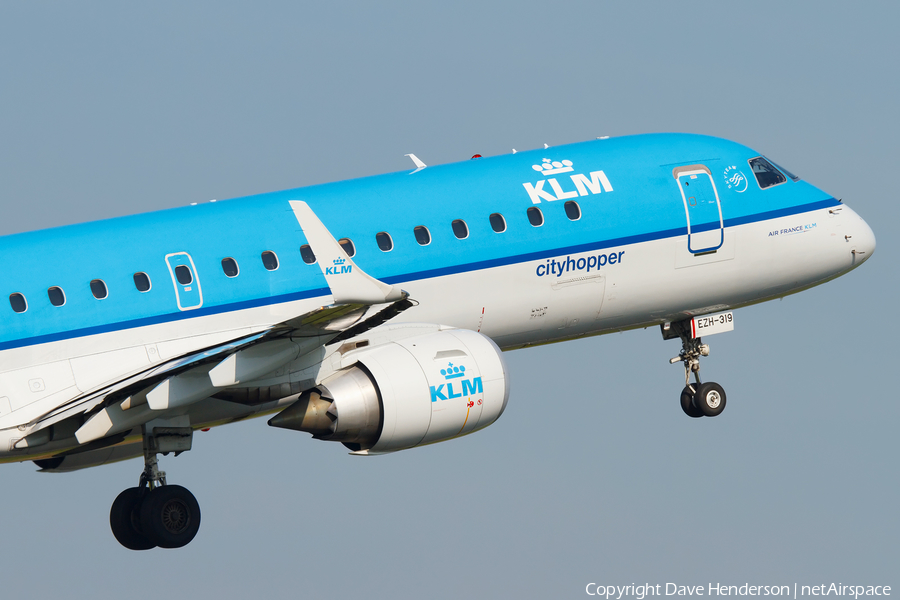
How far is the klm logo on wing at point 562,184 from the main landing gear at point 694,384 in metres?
4.14

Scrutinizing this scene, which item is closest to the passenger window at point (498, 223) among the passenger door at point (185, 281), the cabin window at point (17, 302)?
the passenger door at point (185, 281)

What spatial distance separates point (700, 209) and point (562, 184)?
9.33 ft

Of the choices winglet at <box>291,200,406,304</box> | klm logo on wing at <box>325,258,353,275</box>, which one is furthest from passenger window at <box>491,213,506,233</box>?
klm logo on wing at <box>325,258,353,275</box>

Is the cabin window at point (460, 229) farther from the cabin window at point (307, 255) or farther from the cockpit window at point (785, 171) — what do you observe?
the cockpit window at point (785, 171)

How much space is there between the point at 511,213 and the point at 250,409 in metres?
5.65

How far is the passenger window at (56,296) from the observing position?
24.2 metres

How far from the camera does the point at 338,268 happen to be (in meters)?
20.6

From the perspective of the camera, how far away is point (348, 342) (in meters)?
25.6

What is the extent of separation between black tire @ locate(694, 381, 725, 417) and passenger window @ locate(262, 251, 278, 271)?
9.59m

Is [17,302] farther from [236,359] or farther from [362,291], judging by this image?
[362,291]

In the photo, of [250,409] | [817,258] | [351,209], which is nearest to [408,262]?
[351,209]

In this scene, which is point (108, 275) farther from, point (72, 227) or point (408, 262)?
point (408, 262)

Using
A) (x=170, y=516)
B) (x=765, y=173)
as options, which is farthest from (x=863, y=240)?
(x=170, y=516)

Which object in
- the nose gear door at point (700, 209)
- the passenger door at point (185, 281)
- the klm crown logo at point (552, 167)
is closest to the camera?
the passenger door at point (185, 281)
